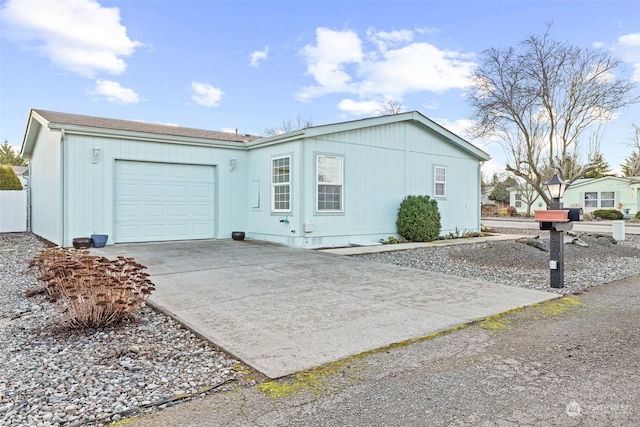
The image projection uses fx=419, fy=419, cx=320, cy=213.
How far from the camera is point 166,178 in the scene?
36.2 feet

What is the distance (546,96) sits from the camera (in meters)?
16.2

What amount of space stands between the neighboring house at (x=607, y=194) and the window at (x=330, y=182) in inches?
977

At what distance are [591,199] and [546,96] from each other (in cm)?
2086

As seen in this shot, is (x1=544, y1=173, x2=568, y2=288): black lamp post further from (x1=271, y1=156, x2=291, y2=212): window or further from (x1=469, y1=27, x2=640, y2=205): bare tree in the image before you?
(x1=469, y1=27, x2=640, y2=205): bare tree

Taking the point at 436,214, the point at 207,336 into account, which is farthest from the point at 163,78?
the point at 207,336

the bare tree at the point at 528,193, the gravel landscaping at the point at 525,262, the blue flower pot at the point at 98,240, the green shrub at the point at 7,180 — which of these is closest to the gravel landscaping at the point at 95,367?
the gravel landscaping at the point at 525,262

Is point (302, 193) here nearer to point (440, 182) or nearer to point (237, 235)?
point (237, 235)

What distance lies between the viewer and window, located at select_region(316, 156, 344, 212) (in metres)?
10.7

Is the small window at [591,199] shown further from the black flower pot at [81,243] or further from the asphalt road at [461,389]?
the black flower pot at [81,243]

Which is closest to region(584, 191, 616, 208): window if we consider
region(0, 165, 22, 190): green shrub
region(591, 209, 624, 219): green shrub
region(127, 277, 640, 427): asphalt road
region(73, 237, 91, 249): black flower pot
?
region(591, 209, 624, 219): green shrub

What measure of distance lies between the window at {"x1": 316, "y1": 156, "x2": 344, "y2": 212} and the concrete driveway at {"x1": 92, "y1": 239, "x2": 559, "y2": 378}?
2663mm

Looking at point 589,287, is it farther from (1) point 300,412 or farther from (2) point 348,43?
(2) point 348,43

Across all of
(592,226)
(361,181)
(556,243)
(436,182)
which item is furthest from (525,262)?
(592,226)

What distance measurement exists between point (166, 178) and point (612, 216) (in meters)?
29.8
